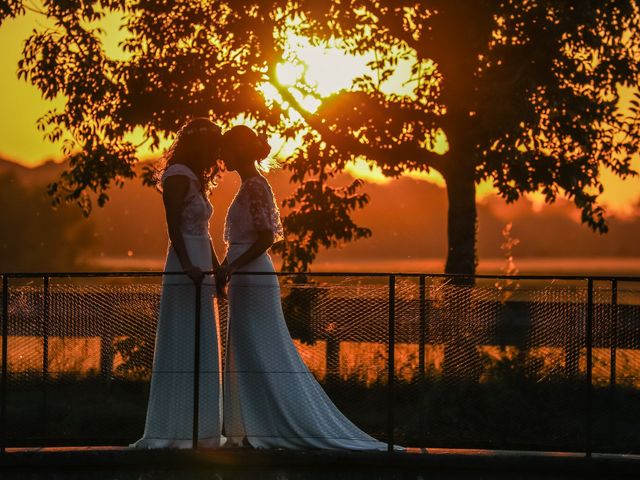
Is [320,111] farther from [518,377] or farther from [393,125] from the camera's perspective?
[518,377]

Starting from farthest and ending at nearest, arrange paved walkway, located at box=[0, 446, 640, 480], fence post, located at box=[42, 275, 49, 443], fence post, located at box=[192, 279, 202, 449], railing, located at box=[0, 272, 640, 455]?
fence post, located at box=[42, 275, 49, 443] → railing, located at box=[0, 272, 640, 455] → fence post, located at box=[192, 279, 202, 449] → paved walkway, located at box=[0, 446, 640, 480]

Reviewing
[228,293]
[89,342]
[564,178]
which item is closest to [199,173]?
[228,293]

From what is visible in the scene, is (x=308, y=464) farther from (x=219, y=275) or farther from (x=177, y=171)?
(x=177, y=171)

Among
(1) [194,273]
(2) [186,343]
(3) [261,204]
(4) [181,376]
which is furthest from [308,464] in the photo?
(3) [261,204]

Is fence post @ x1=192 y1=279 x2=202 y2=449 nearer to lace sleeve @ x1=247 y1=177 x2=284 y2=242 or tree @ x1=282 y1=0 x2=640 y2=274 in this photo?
lace sleeve @ x1=247 y1=177 x2=284 y2=242

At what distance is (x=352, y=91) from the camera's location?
17953 mm

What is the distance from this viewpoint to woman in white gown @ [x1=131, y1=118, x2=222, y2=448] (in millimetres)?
9516

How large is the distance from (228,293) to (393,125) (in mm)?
8093

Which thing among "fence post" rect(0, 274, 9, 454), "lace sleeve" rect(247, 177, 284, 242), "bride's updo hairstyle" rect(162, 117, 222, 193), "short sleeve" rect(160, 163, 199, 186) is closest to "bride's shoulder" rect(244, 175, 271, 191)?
"lace sleeve" rect(247, 177, 284, 242)

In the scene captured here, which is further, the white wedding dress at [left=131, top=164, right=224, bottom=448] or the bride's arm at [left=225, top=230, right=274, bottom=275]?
the white wedding dress at [left=131, top=164, right=224, bottom=448]

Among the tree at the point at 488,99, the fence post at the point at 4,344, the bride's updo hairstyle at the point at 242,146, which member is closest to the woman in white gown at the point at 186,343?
the bride's updo hairstyle at the point at 242,146

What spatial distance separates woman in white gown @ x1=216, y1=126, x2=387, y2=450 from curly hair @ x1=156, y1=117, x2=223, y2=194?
447mm

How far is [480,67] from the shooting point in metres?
16.6

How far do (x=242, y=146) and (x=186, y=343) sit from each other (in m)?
1.51
